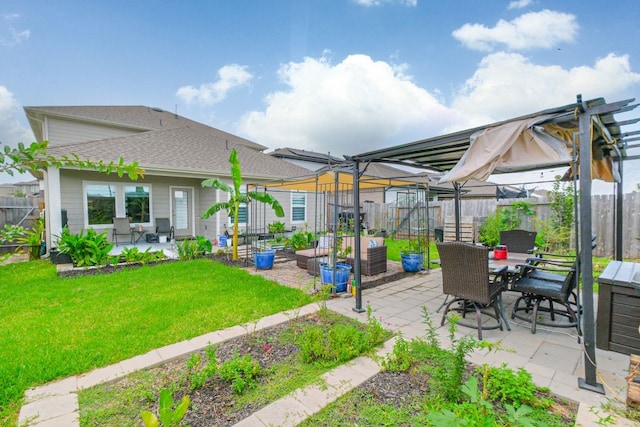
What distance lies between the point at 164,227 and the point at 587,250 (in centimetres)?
1201

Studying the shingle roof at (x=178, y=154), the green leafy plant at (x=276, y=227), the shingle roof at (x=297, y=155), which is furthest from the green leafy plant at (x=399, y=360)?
the shingle roof at (x=297, y=155)

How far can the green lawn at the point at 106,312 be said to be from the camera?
3.10m

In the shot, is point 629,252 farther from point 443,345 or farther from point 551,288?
point 443,345

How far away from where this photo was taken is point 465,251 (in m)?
3.68

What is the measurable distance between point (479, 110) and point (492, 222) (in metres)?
4.36

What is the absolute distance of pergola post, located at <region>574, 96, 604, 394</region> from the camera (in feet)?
8.41

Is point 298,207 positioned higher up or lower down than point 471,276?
higher up

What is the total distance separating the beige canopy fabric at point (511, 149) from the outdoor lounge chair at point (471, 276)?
953 millimetres

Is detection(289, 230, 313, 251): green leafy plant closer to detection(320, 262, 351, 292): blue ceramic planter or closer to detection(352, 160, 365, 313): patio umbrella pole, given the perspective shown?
detection(320, 262, 351, 292): blue ceramic planter

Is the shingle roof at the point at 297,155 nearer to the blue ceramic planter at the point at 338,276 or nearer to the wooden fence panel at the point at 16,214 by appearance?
the wooden fence panel at the point at 16,214

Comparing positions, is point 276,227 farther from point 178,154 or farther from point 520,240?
point 520,240

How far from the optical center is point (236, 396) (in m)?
2.55

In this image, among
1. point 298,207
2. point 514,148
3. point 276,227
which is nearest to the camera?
point 514,148

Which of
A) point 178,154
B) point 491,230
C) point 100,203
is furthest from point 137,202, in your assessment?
point 491,230
